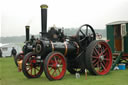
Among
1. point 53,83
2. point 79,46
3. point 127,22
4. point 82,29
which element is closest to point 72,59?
point 79,46

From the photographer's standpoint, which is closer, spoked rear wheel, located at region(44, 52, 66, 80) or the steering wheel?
spoked rear wheel, located at region(44, 52, 66, 80)

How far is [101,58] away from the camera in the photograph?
827 cm


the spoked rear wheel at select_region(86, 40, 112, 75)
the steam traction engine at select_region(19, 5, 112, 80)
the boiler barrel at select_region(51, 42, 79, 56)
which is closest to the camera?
the steam traction engine at select_region(19, 5, 112, 80)

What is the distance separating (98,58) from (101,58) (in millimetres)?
126

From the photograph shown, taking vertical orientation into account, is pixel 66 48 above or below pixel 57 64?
above

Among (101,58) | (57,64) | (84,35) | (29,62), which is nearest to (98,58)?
(101,58)

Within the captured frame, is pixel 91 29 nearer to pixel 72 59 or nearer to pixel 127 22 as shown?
pixel 72 59

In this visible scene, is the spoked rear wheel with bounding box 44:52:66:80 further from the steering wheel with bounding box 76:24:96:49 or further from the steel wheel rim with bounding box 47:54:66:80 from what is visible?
the steering wheel with bounding box 76:24:96:49

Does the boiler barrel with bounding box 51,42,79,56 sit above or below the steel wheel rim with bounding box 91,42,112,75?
above

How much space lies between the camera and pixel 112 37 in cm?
1135

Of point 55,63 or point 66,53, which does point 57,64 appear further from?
point 66,53

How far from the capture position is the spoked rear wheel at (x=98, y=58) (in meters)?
7.80

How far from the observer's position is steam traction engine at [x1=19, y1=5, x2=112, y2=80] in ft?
23.8

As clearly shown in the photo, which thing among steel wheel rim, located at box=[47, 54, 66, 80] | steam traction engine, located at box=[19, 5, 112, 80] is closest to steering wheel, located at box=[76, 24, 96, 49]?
steam traction engine, located at box=[19, 5, 112, 80]
